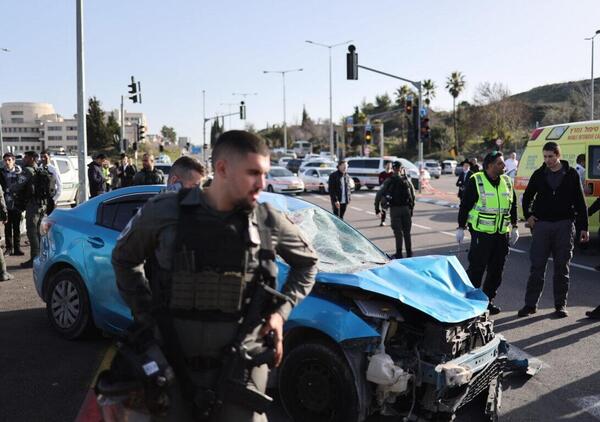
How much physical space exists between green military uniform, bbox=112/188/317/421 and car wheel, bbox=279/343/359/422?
133 centimetres

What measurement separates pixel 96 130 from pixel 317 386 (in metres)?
83.2

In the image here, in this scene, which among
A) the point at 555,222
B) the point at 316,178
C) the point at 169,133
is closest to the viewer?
the point at 555,222

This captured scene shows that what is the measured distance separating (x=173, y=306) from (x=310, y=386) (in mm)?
1802

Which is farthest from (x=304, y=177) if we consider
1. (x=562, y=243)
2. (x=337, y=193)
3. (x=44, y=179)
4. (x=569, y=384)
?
(x=569, y=384)

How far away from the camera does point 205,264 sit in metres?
2.32

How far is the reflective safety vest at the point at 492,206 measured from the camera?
7.07 meters

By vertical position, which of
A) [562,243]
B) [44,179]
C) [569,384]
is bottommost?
[569,384]

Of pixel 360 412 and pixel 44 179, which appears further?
pixel 44 179

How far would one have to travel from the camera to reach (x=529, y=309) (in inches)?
282

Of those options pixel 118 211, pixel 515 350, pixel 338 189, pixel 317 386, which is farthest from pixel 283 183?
pixel 317 386

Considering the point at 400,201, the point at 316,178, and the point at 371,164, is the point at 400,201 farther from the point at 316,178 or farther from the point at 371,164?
the point at 371,164

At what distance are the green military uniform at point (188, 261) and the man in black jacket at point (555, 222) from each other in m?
5.57

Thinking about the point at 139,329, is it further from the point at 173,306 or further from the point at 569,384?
the point at 569,384

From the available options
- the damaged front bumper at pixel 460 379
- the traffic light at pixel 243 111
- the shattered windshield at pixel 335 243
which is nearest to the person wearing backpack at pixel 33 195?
the shattered windshield at pixel 335 243
